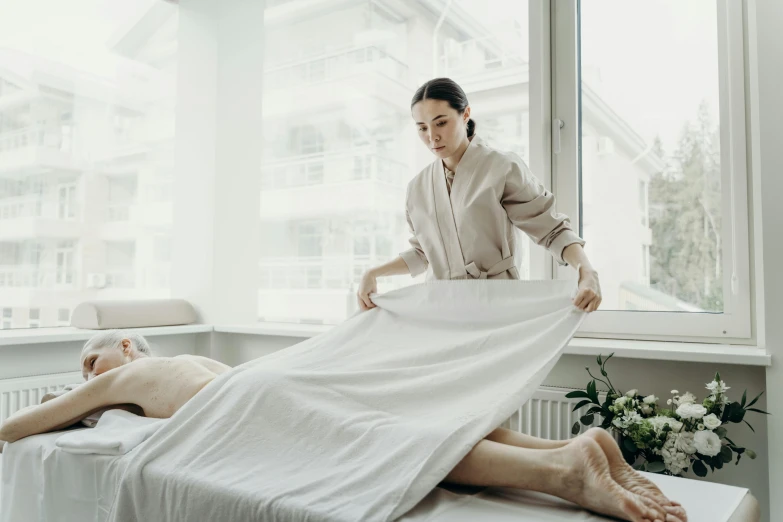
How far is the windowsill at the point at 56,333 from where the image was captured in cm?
252

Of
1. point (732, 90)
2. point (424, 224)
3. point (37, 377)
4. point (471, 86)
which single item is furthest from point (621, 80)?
point (37, 377)

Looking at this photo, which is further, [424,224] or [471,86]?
[471,86]

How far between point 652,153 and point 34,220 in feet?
8.56

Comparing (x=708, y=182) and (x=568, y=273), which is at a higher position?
(x=708, y=182)

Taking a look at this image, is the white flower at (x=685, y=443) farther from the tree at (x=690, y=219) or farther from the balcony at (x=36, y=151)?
the balcony at (x=36, y=151)

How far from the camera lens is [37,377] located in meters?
2.61

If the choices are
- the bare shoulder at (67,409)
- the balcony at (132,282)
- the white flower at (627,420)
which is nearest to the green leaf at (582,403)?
the white flower at (627,420)

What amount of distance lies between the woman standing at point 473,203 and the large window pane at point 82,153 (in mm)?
1940

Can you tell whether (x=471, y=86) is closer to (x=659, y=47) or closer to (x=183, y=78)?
(x=659, y=47)

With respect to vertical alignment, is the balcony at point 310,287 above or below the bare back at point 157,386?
above

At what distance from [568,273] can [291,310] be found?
5.02 feet

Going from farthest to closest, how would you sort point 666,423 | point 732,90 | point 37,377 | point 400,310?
point 37,377 < point 732,90 < point 400,310 < point 666,423

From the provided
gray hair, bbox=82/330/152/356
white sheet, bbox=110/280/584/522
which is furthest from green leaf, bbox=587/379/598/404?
A: gray hair, bbox=82/330/152/356

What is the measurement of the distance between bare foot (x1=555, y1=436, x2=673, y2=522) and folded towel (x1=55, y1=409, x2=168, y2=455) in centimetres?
103
